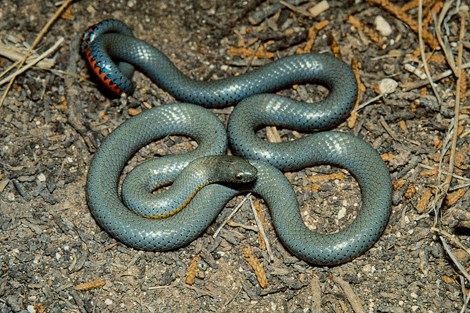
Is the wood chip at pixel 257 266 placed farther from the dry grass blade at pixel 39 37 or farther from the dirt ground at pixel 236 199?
the dry grass blade at pixel 39 37

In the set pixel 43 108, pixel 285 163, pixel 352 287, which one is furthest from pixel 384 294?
pixel 43 108

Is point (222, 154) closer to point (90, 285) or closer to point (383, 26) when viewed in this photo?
point (90, 285)

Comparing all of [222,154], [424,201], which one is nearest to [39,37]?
[222,154]

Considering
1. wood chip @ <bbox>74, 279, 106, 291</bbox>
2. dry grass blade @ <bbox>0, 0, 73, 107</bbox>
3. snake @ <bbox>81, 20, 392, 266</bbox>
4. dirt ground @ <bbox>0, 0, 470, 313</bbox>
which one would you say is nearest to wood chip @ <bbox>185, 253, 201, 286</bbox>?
dirt ground @ <bbox>0, 0, 470, 313</bbox>

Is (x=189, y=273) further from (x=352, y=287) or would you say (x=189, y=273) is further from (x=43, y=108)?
(x=43, y=108)

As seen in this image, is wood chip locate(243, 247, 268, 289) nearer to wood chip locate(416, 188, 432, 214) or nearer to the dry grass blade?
wood chip locate(416, 188, 432, 214)

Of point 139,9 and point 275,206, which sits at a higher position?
point 139,9
